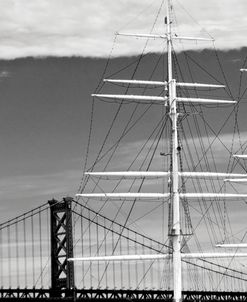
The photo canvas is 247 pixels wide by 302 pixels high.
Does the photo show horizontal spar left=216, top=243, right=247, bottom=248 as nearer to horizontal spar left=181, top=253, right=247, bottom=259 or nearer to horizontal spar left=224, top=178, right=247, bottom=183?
horizontal spar left=181, top=253, right=247, bottom=259

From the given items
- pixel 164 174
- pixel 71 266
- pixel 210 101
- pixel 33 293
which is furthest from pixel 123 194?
pixel 33 293

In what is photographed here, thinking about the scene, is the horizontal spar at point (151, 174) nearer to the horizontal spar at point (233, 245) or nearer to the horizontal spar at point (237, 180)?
the horizontal spar at point (237, 180)

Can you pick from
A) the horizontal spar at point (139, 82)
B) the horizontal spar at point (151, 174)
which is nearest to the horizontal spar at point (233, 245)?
the horizontal spar at point (151, 174)

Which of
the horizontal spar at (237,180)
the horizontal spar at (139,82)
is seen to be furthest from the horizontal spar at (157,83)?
the horizontal spar at (237,180)

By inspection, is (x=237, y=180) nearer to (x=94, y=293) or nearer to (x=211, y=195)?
(x=211, y=195)

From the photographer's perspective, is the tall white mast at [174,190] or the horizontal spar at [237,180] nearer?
the tall white mast at [174,190]

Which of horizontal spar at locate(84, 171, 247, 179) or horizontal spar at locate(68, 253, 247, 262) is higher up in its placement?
horizontal spar at locate(84, 171, 247, 179)

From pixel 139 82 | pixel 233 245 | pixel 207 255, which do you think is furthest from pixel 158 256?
pixel 139 82

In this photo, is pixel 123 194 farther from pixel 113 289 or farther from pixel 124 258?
pixel 113 289

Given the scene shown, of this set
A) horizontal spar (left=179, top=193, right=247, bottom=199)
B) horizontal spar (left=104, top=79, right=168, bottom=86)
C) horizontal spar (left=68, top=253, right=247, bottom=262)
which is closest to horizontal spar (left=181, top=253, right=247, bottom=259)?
horizontal spar (left=68, top=253, right=247, bottom=262)

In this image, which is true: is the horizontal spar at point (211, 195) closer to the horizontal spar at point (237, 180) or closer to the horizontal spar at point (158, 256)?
the horizontal spar at point (237, 180)

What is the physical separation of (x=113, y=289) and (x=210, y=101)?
5241 centimetres

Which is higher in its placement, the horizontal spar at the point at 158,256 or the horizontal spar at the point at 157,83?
the horizontal spar at the point at 157,83

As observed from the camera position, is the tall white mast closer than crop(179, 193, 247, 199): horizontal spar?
Yes
